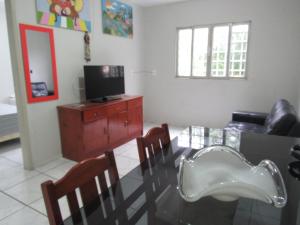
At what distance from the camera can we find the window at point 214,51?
4.05 metres

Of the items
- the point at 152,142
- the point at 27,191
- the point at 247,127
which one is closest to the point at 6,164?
the point at 27,191

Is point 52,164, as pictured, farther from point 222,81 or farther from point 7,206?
point 222,81

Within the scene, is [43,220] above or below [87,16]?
below

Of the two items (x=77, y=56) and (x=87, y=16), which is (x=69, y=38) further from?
(x=87, y=16)

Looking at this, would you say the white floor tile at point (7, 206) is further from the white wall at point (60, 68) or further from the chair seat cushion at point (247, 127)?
the chair seat cushion at point (247, 127)

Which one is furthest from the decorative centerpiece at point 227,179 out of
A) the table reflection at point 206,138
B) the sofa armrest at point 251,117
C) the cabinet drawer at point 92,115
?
the sofa armrest at point 251,117

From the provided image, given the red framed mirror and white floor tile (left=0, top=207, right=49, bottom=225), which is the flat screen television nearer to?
the red framed mirror

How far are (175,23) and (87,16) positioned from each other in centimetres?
193

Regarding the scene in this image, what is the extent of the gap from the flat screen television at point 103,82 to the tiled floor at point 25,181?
3.02ft

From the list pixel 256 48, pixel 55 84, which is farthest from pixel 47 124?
pixel 256 48

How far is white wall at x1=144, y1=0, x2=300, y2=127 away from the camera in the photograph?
3.66m

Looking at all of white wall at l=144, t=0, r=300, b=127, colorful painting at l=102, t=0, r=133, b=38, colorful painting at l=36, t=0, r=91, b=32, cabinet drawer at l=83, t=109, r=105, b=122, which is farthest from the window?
cabinet drawer at l=83, t=109, r=105, b=122

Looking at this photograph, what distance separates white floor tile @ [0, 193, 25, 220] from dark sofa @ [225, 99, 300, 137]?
2.84m

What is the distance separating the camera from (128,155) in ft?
10.8
